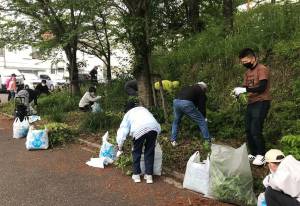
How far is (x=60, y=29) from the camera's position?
17891 mm

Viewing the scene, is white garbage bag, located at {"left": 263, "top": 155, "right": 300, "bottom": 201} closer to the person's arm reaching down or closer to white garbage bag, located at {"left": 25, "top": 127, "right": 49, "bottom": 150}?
the person's arm reaching down

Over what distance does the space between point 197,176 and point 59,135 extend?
5240 millimetres

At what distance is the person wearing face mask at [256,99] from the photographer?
23.6 ft

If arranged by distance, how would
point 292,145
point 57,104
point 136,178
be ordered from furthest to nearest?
point 57,104
point 136,178
point 292,145

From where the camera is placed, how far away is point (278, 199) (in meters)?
4.31

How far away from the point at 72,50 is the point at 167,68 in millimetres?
6988

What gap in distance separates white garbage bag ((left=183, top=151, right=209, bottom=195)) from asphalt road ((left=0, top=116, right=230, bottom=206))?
0.12 meters

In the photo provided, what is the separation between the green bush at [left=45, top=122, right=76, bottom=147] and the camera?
425 inches

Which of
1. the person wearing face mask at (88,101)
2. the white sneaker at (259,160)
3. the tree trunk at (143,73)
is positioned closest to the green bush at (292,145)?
the white sneaker at (259,160)

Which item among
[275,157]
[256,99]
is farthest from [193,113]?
[275,157]

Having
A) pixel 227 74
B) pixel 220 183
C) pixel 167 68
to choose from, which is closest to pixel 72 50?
pixel 167 68

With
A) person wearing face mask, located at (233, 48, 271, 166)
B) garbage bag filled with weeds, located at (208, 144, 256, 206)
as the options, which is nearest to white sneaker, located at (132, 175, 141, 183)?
garbage bag filled with weeds, located at (208, 144, 256, 206)

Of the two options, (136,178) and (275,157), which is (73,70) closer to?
(136,178)

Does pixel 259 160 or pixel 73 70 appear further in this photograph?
pixel 73 70
